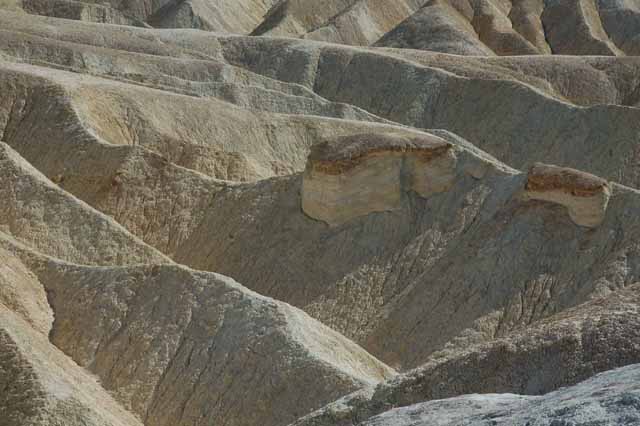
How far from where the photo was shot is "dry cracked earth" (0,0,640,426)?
11703mm

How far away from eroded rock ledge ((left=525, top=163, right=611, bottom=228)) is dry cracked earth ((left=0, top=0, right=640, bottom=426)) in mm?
48

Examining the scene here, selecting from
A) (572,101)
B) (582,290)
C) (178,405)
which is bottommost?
(178,405)

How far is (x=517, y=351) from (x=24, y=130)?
83.2 feet

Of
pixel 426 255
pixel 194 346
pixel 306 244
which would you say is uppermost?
pixel 426 255

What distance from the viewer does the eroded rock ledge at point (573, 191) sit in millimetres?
27625

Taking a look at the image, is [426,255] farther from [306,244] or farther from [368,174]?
[306,244]

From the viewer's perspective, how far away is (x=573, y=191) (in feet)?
90.8

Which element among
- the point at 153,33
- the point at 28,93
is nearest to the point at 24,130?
the point at 28,93

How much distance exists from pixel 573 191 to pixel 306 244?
6250mm

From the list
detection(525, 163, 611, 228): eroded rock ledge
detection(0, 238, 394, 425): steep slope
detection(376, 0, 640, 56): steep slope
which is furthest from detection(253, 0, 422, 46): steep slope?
detection(0, 238, 394, 425): steep slope

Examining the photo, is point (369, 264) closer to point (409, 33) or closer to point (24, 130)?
point (24, 130)

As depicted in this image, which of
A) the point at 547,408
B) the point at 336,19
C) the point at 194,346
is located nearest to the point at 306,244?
the point at 194,346

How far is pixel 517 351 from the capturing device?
11453 millimetres

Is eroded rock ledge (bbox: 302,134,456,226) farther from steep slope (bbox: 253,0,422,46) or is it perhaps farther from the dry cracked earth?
steep slope (bbox: 253,0,422,46)
